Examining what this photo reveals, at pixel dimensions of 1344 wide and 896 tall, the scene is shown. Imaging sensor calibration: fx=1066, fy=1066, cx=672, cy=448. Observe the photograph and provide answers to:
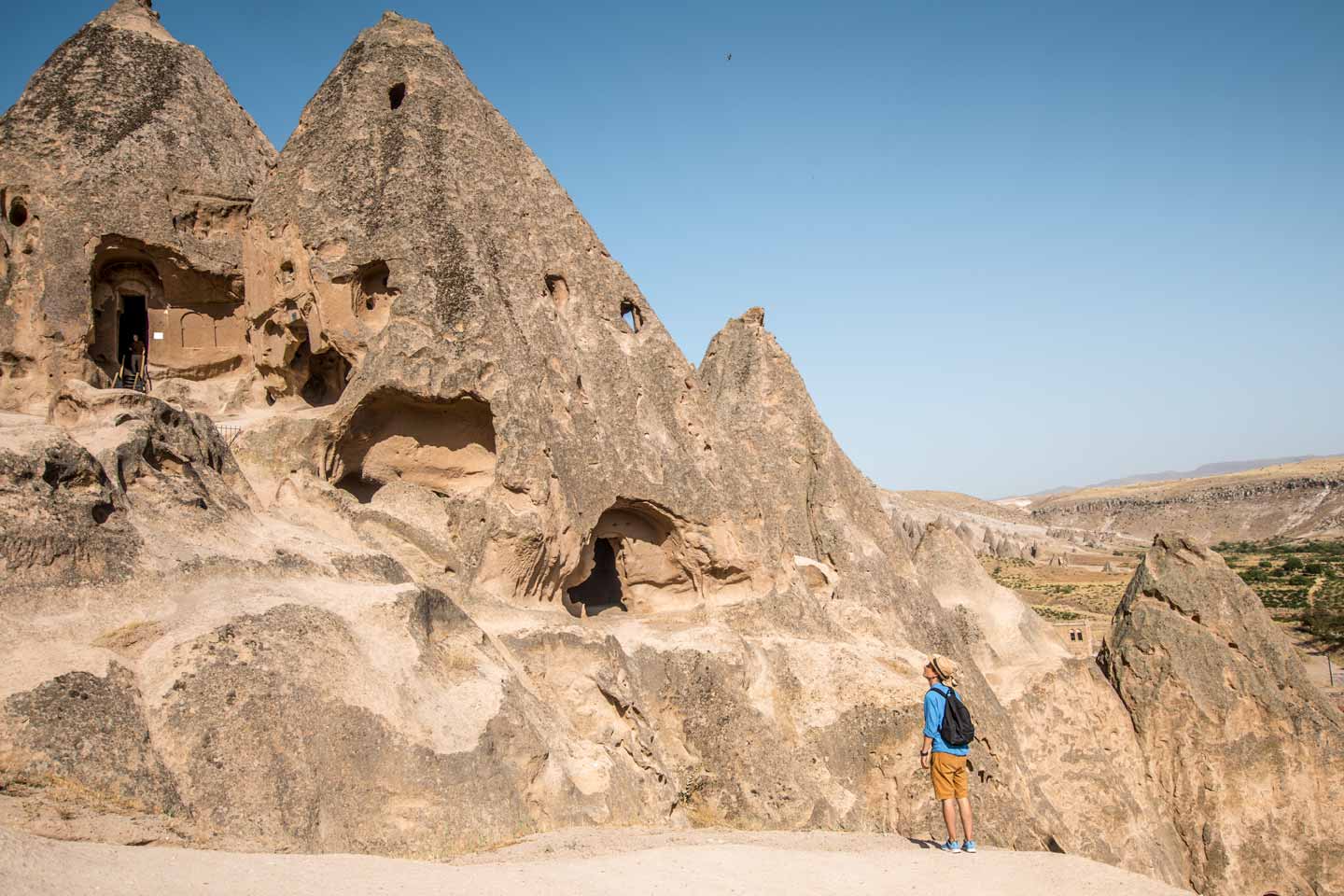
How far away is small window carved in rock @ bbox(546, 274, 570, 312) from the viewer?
12.2 m

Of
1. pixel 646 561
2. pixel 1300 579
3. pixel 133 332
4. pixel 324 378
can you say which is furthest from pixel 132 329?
pixel 1300 579

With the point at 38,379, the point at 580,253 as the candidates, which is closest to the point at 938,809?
the point at 580,253

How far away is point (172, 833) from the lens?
541 cm

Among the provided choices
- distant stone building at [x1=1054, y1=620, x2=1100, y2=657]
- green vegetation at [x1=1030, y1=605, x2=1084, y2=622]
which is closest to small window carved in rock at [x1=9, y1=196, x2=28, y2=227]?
distant stone building at [x1=1054, y1=620, x2=1100, y2=657]

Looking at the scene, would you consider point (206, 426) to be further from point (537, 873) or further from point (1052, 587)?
point (1052, 587)

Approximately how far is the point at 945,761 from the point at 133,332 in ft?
39.7

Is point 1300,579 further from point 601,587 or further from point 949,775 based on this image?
point 949,775

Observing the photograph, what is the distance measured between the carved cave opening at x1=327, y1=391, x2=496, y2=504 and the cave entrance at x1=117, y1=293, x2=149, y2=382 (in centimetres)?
435

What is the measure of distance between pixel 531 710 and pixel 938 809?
14.8ft

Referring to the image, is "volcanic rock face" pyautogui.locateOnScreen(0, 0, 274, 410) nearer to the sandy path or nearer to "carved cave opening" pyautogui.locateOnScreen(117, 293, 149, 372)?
"carved cave opening" pyautogui.locateOnScreen(117, 293, 149, 372)

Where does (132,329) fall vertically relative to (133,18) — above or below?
below

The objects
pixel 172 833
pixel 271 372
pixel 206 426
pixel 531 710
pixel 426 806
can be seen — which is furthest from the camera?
pixel 271 372

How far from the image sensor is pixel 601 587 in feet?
46.6

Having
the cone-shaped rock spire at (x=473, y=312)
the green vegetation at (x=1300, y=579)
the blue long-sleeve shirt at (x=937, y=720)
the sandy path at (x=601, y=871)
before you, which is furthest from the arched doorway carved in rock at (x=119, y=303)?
the green vegetation at (x=1300, y=579)
